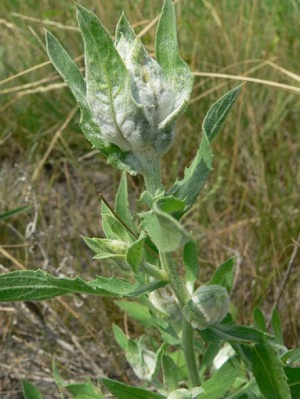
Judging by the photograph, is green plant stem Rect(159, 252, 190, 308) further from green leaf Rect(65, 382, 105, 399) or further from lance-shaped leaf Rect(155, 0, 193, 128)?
green leaf Rect(65, 382, 105, 399)

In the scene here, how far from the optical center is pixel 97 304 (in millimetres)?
2717

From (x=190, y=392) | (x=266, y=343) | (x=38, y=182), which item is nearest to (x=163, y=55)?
(x=266, y=343)

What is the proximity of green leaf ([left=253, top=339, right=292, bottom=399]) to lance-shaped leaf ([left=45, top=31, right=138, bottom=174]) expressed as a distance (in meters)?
0.51

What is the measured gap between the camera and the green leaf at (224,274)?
159 centimetres

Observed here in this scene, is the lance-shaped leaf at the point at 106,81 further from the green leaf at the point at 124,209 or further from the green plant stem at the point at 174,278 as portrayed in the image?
the green leaf at the point at 124,209

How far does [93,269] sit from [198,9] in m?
2.02

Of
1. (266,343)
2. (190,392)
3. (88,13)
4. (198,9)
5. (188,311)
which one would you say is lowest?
(190,392)

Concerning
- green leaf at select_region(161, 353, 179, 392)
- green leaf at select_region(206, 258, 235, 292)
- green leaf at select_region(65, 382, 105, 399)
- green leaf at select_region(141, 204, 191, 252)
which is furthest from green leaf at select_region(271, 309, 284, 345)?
green leaf at select_region(141, 204, 191, 252)

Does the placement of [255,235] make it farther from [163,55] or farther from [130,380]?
[163,55]

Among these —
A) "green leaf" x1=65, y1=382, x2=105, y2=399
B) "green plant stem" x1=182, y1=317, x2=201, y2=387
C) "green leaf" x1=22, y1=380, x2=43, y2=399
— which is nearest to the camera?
"green plant stem" x1=182, y1=317, x2=201, y2=387

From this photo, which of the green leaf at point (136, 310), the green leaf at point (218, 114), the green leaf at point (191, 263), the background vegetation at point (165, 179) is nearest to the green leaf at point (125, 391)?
the green leaf at point (191, 263)

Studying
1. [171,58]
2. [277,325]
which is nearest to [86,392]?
[277,325]

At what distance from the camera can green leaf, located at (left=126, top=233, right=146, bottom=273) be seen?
→ 1257mm

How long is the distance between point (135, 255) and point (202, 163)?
241 millimetres
